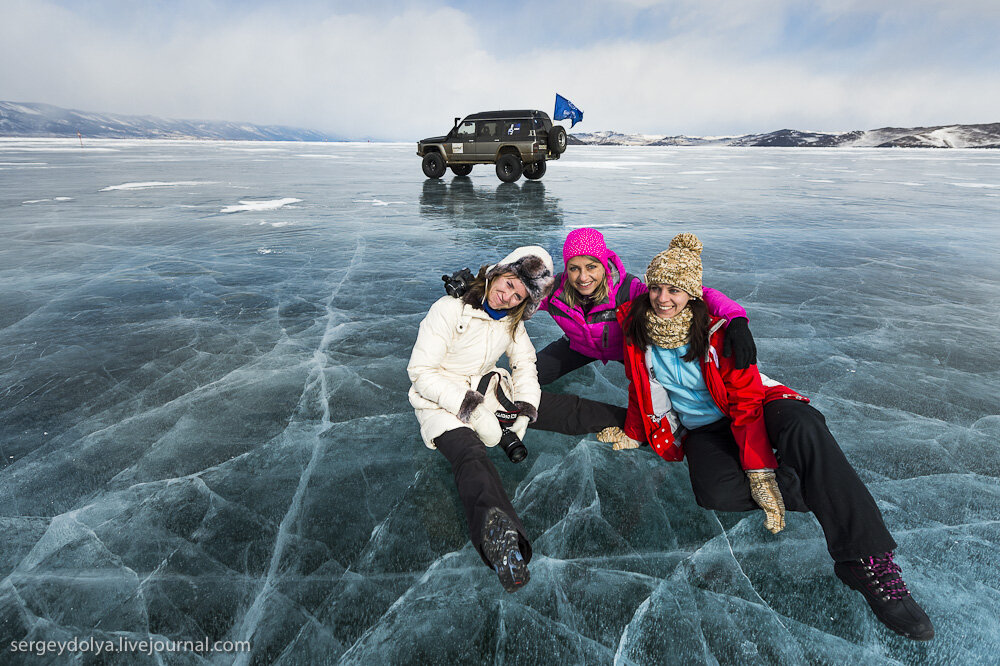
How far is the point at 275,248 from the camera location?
20.9ft

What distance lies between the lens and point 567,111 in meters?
21.2

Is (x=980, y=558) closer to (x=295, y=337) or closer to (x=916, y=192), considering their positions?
(x=295, y=337)

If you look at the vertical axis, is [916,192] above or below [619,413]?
above

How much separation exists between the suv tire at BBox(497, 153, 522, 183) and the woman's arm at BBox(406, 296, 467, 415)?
12.6 m

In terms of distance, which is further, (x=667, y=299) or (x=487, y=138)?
(x=487, y=138)

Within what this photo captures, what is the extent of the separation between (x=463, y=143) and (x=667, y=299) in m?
13.8

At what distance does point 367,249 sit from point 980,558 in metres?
6.36

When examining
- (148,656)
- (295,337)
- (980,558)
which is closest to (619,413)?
(980,558)

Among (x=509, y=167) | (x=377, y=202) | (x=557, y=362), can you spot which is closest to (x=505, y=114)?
(x=509, y=167)

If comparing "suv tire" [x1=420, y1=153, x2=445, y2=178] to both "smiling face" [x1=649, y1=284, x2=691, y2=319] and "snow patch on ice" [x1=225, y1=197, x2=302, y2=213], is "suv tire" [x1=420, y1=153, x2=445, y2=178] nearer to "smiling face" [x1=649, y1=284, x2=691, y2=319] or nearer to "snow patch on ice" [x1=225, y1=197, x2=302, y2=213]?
"snow patch on ice" [x1=225, y1=197, x2=302, y2=213]

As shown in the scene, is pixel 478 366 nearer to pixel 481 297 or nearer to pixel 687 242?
pixel 481 297

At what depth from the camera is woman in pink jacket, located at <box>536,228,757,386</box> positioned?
2.42 meters

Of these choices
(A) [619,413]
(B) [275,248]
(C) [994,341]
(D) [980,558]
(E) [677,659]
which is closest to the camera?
(E) [677,659]

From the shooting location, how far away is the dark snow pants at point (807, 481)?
5.23 ft
